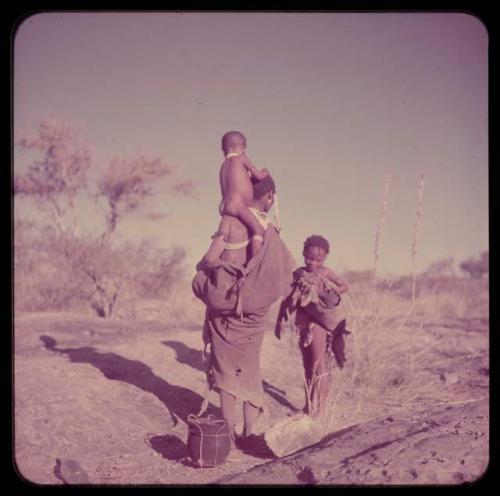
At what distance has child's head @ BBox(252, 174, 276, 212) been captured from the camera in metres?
5.21

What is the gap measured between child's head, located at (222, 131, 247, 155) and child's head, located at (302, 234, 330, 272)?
1.24 m

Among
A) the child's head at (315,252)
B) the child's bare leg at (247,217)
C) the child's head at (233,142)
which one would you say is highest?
the child's head at (233,142)

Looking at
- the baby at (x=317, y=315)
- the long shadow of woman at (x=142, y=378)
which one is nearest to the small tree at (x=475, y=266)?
the long shadow of woman at (x=142, y=378)

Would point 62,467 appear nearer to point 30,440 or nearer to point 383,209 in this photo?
point 30,440

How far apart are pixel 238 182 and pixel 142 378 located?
3282mm

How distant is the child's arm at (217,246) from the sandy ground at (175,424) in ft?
5.05

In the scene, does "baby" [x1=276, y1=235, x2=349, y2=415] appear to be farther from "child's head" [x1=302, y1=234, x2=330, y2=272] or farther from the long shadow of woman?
the long shadow of woman

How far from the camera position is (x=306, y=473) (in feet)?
14.0

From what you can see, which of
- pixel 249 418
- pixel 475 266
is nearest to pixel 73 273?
pixel 249 418

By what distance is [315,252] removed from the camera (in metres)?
5.84

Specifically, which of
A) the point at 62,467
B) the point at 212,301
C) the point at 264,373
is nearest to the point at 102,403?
the point at 62,467

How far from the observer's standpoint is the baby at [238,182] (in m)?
4.99

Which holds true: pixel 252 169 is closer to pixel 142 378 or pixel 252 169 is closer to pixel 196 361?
pixel 142 378

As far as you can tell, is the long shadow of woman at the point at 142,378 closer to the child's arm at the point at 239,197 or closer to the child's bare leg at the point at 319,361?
the child's bare leg at the point at 319,361
